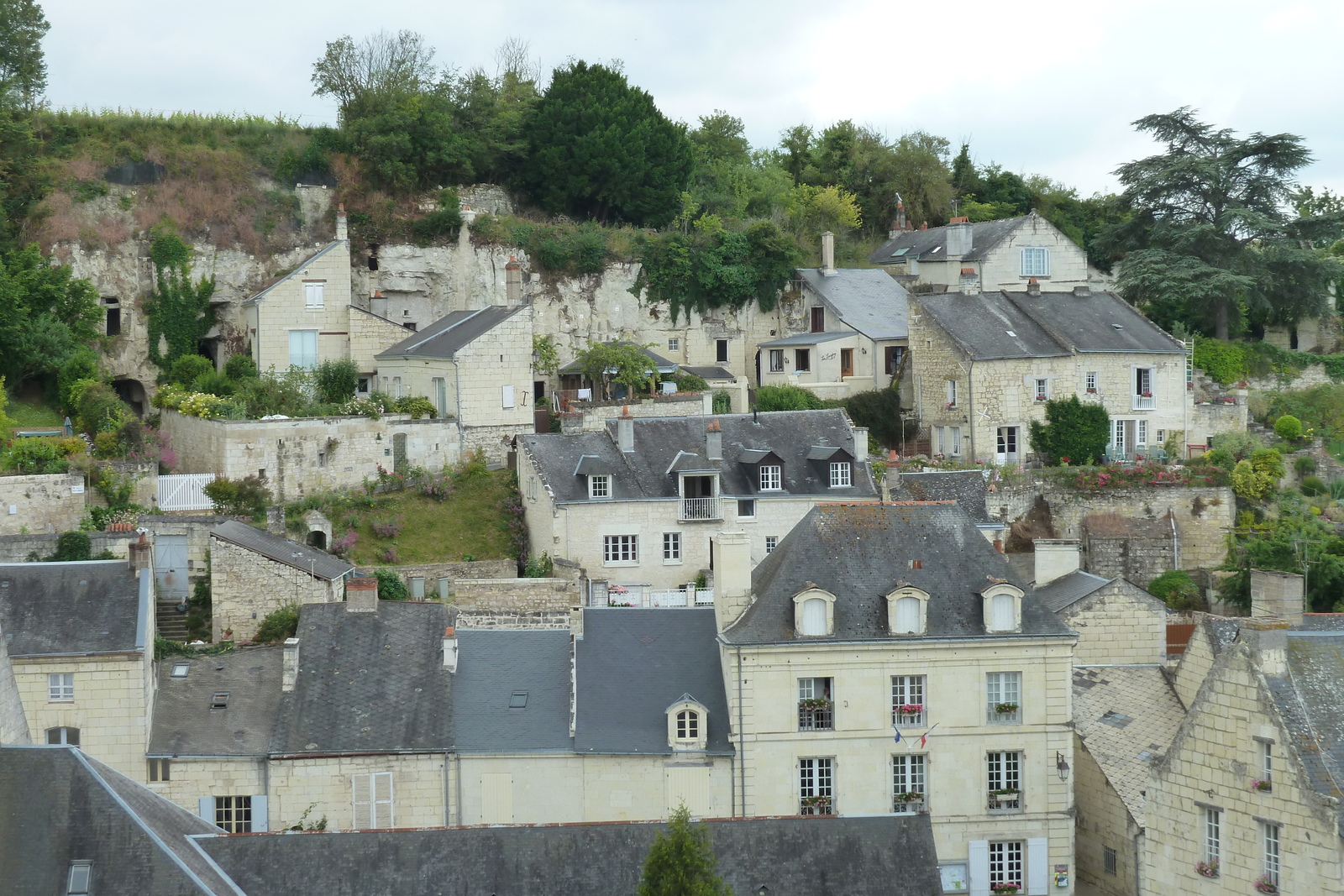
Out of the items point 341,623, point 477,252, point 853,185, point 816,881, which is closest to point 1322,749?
point 816,881

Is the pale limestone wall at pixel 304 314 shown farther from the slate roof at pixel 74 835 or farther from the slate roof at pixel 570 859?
the slate roof at pixel 74 835

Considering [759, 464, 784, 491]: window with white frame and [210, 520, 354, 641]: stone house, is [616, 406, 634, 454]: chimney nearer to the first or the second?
[759, 464, 784, 491]: window with white frame

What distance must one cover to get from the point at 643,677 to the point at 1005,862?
6156 millimetres

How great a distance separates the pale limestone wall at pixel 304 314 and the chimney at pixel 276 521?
828 cm

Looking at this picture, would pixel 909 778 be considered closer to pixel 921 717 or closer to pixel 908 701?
pixel 921 717

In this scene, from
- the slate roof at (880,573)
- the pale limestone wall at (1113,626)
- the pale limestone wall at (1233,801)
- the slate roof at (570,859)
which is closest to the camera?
the pale limestone wall at (1233,801)

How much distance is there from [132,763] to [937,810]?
1207 centimetres

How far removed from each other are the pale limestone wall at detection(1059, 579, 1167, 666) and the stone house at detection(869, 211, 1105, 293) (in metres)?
17.5

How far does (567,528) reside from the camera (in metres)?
34.2

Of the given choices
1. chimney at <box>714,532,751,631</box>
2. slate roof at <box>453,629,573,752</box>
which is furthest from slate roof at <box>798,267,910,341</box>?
slate roof at <box>453,629,573,752</box>

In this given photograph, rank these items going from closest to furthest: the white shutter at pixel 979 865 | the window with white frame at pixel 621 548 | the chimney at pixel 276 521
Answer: the white shutter at pixel 979 865 → the chimney at pixel 276 521 → the window with white frame at pixel 621 548

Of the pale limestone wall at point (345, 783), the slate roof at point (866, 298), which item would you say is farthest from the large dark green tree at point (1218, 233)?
the pale limestone wall at point (345, 783)

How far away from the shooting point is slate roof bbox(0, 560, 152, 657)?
25609 mm

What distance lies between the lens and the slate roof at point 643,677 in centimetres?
2566
